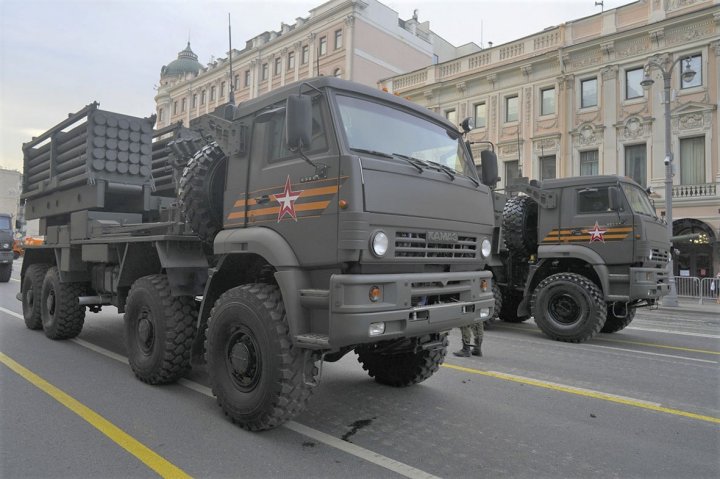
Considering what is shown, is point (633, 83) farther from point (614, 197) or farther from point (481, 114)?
point (614, 197)

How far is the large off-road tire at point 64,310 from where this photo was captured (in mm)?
7312

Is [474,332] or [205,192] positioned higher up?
[205,192]

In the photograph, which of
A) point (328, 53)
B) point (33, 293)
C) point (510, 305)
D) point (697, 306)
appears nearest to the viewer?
point (33, 293)

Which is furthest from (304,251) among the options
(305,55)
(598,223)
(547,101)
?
(305,55)

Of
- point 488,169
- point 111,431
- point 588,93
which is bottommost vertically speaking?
point 111,431

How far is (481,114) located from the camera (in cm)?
2861

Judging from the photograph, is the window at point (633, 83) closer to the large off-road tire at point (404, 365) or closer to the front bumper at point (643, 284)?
the front bumper at point (643, 284)

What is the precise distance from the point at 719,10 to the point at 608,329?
18.4 m

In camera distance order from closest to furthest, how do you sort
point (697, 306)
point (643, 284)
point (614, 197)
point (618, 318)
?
point (643, 284)
point (614, 197)
point (618, 318)
point (697, 306)

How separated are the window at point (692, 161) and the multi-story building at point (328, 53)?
21.2 m

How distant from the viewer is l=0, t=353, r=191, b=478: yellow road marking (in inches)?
132

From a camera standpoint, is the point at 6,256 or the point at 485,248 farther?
the point at 6,256

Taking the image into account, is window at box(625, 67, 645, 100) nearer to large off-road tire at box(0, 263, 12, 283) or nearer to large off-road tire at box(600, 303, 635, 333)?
large off-road tire at box(600, 303, 635, 333)

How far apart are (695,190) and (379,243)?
23.4 metres
